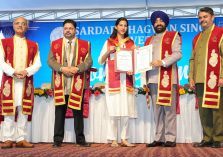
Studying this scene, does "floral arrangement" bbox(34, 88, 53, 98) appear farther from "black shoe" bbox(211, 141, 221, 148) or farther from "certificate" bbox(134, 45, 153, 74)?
"black shoe" bbox(211, 141, 221, 148)

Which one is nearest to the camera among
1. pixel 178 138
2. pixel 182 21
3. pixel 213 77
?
pixel 213 77

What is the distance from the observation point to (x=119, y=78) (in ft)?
15.0

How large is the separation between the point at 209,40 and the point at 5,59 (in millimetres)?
2215

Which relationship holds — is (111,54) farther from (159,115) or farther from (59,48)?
(159,115)

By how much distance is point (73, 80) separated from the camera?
4.51 meters

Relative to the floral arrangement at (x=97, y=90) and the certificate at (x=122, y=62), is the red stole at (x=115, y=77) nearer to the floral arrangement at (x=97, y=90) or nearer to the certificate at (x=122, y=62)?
the certificate at (x=122, y=62)

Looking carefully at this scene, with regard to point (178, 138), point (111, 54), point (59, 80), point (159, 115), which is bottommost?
point (178, 138)

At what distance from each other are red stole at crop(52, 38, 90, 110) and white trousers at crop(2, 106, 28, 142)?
1.32 feet

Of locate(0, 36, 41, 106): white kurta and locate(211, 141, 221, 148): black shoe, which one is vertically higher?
locate(0, 36, 41, 106): white kurta

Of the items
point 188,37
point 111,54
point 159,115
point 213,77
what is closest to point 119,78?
point 111,54

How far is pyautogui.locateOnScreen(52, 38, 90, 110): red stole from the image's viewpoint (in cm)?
447

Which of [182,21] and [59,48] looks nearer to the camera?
[59,48]

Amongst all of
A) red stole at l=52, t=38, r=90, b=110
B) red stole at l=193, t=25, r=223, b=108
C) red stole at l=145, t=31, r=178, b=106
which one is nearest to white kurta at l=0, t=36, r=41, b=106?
red stole at l=52, t=38, r=90, b=110

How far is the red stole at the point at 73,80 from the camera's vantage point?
447 centimetres
